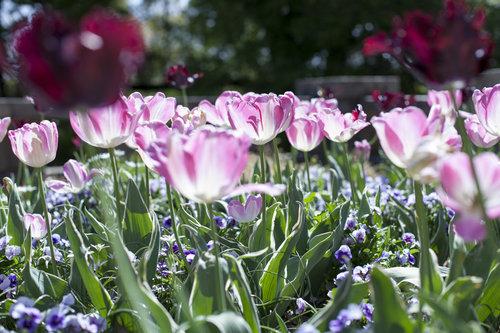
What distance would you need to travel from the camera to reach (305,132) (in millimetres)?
2033

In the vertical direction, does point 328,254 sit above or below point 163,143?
below

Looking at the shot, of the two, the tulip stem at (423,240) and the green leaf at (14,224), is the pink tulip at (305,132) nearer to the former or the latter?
the tulip stem at (423,240)

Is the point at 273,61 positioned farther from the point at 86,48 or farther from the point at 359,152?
the point at 86,48

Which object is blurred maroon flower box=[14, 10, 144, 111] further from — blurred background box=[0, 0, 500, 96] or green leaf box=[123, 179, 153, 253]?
blurred background box=[0, 0, 500, 96]

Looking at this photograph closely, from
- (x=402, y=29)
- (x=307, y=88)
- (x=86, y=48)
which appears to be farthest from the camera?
(x=307, y=88)

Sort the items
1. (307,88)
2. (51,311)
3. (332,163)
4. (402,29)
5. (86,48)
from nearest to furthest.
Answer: (86,48) → (402,29) → (51,311) → (332,163) → (307,88)

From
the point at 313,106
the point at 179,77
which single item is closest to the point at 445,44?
the point at 313,106

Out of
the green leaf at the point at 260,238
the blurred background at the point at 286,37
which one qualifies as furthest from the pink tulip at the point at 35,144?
the blurred background at the point at 286,37

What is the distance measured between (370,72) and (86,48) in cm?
1625

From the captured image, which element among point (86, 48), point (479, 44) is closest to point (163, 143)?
point (86, 48)

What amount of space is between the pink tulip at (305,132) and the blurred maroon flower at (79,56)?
1.08 meters

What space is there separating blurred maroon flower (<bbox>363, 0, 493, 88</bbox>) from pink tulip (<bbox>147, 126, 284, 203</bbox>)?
30 centimetres

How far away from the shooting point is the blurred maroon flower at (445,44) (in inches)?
39.6

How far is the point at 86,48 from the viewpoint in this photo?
944 mm
